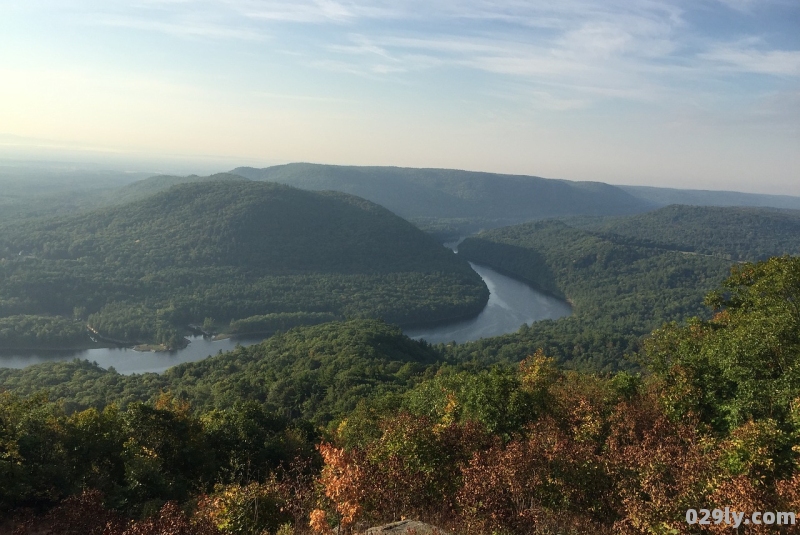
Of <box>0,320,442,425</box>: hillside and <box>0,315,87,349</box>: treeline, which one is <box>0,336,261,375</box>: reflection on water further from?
<box>0,320,442,425</box>: hillside

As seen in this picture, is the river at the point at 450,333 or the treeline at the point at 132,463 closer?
the treeline at the point at 132,463

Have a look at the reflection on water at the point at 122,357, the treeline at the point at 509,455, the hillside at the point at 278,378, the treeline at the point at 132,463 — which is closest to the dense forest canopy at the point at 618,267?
the hillside at the point at 278,378

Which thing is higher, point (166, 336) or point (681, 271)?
point (681, 271)

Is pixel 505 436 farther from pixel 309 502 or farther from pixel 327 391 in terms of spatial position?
pixel 327 391

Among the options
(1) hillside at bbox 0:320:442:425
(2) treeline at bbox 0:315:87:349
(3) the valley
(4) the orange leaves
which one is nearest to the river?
(3) the valley

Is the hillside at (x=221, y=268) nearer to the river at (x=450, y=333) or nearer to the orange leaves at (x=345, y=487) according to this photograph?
the river at (x=450, y=333)

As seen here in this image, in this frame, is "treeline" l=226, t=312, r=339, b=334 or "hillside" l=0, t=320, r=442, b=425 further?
"treeline" l=226, t=312, r=339, b=334

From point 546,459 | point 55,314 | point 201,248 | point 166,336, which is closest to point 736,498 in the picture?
point 546,459
